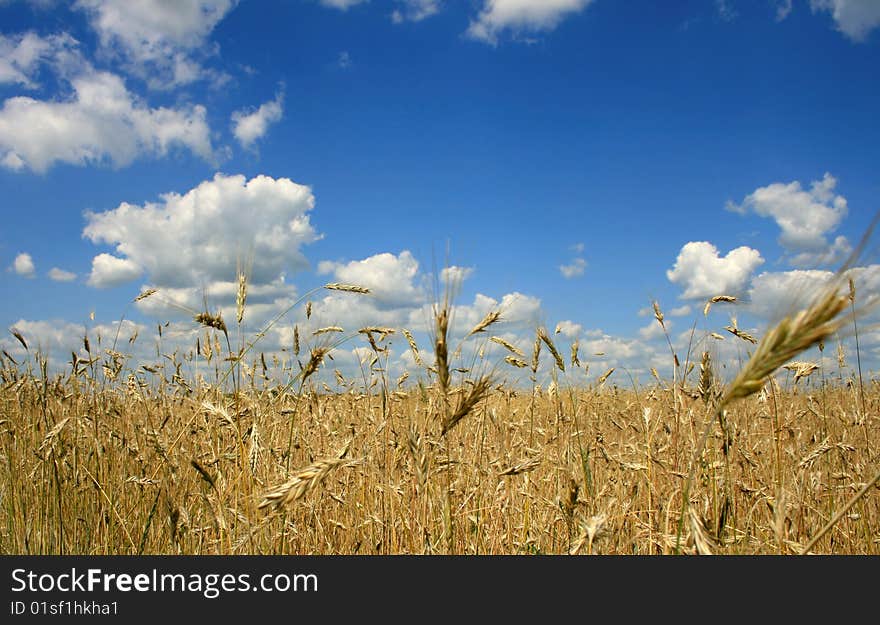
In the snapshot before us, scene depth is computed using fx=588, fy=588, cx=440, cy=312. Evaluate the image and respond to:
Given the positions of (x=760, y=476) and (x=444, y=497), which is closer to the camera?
(x=444, y=497)

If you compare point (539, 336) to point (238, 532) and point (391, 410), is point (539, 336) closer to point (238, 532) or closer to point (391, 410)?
point (391, 410)

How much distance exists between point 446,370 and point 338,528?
2.31 metres

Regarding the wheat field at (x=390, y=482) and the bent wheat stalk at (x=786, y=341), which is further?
the wheat field at (x=390, y=482)

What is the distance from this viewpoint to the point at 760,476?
4.67 metres

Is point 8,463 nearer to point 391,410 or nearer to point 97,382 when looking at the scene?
point 97,382

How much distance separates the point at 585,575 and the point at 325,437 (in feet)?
10.9

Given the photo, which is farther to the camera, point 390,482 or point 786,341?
point 390,482

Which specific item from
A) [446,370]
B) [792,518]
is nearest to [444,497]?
[446,370]

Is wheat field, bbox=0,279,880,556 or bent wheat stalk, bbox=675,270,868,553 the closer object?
bent wheat stalk, bbox=675,270,868,553

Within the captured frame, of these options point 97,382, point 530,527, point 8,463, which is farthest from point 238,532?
point 97,382

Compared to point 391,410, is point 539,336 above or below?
above

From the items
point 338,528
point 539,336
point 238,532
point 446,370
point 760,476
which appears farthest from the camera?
point 760,476

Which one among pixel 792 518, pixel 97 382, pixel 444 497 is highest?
pixel 97 382

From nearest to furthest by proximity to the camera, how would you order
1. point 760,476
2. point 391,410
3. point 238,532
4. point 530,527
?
point 238,532
point 530,527
point 760,476
point 391,410
